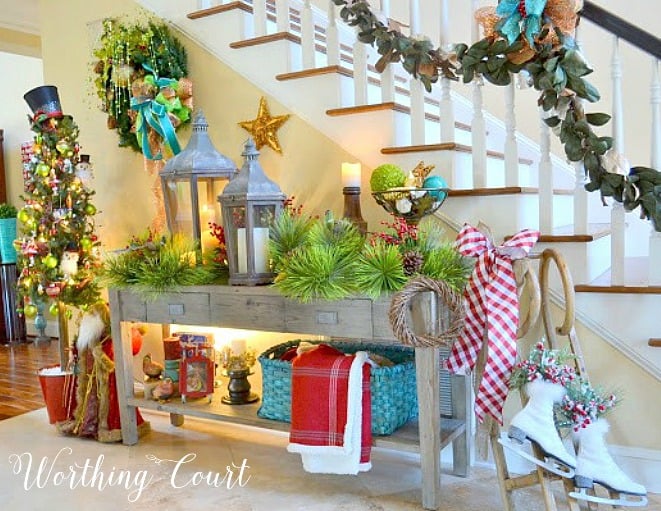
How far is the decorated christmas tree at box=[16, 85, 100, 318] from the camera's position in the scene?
10.7 ft

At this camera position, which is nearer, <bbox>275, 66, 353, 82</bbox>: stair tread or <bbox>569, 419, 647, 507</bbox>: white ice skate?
<bbox>569, 419, 647, 507</bbox>: white ice skate

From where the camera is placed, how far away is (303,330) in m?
2.34

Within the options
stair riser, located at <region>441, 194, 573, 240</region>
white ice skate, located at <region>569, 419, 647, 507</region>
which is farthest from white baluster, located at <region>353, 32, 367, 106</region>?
white ice skate, located at <region>569, 419, 647, 507</region>

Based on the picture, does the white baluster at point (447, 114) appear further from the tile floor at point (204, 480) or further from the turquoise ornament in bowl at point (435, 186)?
the tile floor at point (204, 480)

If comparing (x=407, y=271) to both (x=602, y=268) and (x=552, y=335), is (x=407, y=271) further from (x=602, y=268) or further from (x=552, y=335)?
(x=602, y=268)

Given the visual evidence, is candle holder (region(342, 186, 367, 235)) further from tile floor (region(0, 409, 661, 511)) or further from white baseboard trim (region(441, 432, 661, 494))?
white baseboard trim (region(441, 432, 661, 494))

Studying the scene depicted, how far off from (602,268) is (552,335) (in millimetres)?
561

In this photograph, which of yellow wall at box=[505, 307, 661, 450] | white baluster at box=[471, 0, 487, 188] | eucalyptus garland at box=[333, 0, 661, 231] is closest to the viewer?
eucalyptus garland at box=[333, 0, 661, 231]

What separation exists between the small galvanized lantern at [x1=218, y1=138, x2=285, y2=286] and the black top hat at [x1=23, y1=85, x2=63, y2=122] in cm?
135

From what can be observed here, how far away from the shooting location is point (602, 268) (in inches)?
99.9

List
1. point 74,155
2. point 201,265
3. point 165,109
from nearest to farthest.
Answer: point 201,265
point 165,109
point 74,155

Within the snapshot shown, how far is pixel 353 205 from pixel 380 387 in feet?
2.37

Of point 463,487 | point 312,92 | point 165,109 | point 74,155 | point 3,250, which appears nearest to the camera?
point 463,487

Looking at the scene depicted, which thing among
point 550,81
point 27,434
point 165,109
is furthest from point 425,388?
point 27,434
